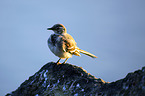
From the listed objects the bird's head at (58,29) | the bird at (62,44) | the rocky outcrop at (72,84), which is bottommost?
the rocky outcrop at (72,84)

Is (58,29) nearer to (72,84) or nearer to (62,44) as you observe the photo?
(62,44)

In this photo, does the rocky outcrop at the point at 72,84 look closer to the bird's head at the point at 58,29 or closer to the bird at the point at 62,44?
the bird at the point at 62,44

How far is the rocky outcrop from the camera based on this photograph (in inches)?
209

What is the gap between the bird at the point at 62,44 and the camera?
9.70 meters

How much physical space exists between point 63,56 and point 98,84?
3711mm

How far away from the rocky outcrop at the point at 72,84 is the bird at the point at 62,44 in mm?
1350

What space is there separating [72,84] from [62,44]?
320cm

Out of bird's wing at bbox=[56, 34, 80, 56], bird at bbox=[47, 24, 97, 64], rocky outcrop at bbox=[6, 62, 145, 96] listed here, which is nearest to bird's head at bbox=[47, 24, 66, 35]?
bird at bbox=[47, 24, 97, 64]

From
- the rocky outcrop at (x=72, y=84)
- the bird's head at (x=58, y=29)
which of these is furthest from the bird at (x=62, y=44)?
the rocky outcrop at (x=72, y=84)

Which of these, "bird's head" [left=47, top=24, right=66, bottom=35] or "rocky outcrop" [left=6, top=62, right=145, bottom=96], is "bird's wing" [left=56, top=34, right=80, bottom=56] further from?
"rocky outcrop" [left=6, top=62, right=145, bottom=96]

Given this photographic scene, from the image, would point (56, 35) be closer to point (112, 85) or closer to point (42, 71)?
point (42, 71)

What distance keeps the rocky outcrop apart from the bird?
1.35 meters

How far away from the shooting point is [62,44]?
973 cm

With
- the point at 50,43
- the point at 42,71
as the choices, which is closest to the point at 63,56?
the point at 50,43
